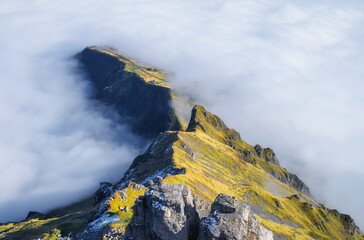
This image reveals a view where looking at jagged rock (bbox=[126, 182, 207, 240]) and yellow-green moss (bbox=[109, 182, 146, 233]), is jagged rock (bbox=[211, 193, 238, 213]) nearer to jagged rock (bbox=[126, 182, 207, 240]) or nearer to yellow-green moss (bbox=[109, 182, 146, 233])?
jagged rock (bbox=[126, 182, 207, 240])

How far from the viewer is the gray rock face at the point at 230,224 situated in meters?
55.4

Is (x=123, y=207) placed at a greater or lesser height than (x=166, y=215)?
lesser

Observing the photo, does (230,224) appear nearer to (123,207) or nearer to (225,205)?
(225,205)

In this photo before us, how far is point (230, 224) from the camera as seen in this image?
57.0 meters

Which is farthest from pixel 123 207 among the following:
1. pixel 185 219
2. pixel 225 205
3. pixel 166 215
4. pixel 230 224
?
pixel 230 224

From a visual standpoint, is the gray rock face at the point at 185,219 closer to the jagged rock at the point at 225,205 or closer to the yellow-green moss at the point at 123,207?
the jagged rock at the point at 225,205

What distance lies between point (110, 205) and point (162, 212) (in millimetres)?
52894

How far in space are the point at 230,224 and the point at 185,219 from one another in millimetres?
9765

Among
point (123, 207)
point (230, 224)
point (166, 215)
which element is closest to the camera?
point (230, 224)

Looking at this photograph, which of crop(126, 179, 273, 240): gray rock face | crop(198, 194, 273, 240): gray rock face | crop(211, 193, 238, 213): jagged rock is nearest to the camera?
crop(198, 194, 273, 240): gray rock face

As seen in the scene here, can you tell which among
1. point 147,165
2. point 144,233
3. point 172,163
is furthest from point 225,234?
point 147,165

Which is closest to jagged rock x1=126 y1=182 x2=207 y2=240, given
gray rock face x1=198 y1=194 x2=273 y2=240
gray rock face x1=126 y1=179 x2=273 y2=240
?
gray rock face x1=126 y1=179 x2=273 y2=240

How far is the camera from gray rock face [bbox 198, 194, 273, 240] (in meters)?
55.4

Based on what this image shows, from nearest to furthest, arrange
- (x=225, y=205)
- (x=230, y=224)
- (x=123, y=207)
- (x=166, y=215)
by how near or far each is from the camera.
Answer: (x=230, y=224) → (x=166, y=215) → (x=225, y=205) → (x=123, y=207)
